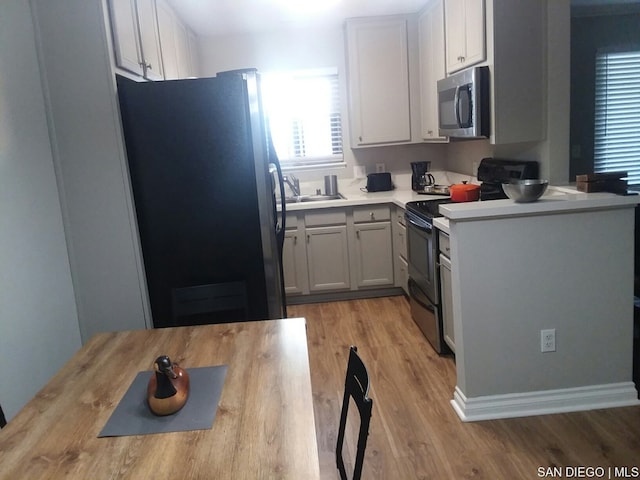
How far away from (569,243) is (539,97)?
1.00m

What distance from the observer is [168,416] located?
1283 mm

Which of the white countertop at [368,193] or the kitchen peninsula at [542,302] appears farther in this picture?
the white countertop at [368,193]

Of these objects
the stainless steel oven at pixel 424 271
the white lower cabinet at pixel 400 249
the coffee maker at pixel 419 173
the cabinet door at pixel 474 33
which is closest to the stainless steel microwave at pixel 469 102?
the cabinet door at pixel 474 33

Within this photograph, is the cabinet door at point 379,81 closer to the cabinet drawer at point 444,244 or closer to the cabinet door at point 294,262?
the cabinet door at point 294,262

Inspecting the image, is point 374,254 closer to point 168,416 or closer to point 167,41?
point 167,41

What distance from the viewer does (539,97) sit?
2885mm

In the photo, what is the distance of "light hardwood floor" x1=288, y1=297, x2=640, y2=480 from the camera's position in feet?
6.84

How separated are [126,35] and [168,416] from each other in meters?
1.99

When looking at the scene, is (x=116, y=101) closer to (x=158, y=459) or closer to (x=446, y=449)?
(x=158, y=459)

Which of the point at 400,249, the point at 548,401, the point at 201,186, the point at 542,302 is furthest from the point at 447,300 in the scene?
the point at 201,186

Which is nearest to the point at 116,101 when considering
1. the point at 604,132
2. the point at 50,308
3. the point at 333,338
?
the point at 50,308

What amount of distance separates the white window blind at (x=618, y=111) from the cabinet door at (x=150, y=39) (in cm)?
377

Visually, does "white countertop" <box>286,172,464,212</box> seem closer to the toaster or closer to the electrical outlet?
the toaster
